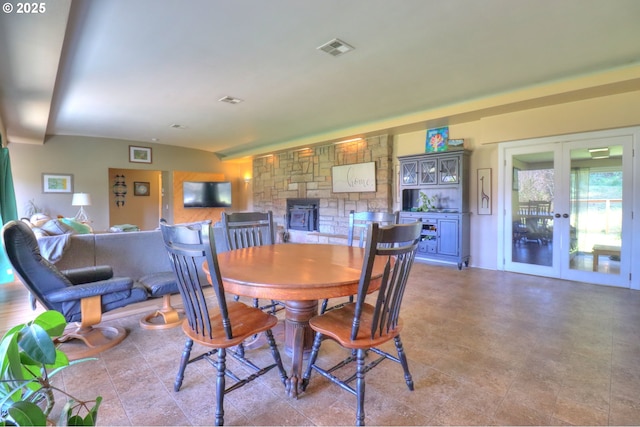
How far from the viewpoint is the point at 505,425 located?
1.52m

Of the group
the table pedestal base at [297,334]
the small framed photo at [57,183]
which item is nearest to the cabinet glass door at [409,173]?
the table pedestal base at [297,334]

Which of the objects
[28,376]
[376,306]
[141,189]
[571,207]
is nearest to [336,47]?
[376,306]

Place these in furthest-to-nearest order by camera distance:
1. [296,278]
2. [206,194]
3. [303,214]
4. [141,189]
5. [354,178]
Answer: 1. [141,189]
2. [206,194]
3. [303,214]
4. [354,178]
5. [296,278]

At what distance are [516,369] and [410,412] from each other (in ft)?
2.95

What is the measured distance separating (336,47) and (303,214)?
193 inches

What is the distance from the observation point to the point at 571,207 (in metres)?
4.19

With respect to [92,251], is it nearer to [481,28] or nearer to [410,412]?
[410,412]

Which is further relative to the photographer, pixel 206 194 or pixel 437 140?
pixel 206 194

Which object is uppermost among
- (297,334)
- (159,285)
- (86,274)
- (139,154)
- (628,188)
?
(139,154)

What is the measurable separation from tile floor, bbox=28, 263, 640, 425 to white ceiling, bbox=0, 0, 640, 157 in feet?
7.79

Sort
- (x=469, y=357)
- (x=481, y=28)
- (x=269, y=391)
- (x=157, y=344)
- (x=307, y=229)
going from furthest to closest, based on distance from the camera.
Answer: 1. (x=307, y=229)
2. (x=481, y=28)
3. (x=157, y=344)
4. (x=469, y=357)
5. (x=269, y=391)

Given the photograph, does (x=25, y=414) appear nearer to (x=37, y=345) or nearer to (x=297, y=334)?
(x=37, y=345)

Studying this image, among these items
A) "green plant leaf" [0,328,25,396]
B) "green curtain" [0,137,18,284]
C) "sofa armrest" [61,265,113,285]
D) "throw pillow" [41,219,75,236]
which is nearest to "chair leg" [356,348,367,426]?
"green plant leaf" [0,328,25,396]

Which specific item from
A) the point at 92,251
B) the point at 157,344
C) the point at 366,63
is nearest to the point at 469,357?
the point at 157,344
